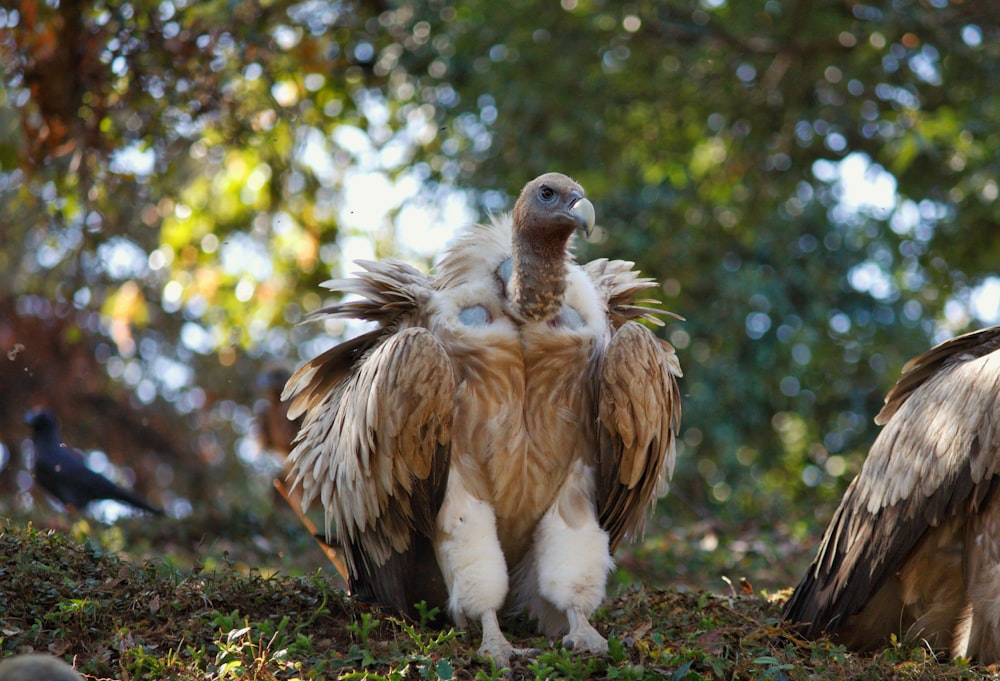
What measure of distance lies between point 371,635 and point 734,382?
8390 mm

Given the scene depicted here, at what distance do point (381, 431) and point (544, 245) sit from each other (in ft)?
3.62

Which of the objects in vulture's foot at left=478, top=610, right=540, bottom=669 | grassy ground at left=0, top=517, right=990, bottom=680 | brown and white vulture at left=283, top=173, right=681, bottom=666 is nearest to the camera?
grassy ground at left=0, top=517, right=990, bottom=680

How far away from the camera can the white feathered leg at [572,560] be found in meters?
5.00

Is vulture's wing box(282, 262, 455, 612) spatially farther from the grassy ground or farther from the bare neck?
the bare neck

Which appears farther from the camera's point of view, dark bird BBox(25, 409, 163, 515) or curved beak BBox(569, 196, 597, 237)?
dark bird BBox(25, 409, 163, 515)

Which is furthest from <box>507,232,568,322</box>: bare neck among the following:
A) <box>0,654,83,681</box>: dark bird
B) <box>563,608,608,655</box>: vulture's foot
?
<box>0,654,83,681</box>: dark bird

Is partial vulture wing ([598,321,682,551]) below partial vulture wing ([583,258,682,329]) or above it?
below

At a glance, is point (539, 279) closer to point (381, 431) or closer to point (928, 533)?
point (381, 431)

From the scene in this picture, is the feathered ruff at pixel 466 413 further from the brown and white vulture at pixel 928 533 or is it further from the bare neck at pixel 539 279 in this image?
the brown and white vulture at pixel 928 533

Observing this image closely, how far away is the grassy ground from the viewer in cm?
438

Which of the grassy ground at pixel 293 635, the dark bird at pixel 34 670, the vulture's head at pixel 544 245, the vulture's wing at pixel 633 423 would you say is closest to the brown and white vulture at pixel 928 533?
the grassy ground at pixel 293 635

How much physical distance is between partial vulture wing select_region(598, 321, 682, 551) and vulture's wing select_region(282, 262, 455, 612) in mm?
738

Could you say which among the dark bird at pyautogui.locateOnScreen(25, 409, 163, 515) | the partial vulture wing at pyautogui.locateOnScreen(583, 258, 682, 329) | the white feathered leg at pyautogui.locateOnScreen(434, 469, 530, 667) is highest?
A: the partial vulture wing at pyautogui.locateOnScreen(583, 258, 682, 329)

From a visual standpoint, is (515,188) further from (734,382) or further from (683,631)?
(683,631)
